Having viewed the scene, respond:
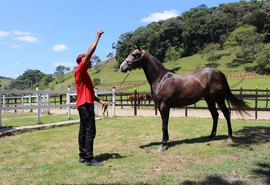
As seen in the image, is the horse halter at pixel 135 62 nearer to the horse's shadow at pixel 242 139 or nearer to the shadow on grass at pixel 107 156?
the horse's shadow at pixel 242 139

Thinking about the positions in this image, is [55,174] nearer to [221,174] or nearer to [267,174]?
[221,174]

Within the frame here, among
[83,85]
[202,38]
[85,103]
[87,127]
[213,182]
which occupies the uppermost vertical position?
[202,38]

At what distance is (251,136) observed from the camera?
839 centimetres

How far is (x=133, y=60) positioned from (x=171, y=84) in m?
1.04

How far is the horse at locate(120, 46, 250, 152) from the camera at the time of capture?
7355 mm

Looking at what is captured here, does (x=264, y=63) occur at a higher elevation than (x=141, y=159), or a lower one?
higher

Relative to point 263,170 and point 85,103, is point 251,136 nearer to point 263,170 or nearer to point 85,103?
point 263,170

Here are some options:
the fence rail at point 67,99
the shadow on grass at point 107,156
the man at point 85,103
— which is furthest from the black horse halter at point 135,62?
the fence rail at point 67,99

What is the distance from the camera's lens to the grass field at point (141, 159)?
488 cm

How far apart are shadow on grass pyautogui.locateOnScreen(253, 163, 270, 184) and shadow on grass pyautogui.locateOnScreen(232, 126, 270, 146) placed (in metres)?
1.78

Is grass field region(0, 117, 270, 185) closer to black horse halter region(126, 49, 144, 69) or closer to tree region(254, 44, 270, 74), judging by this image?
black horse halter region(126, 49, 144, 69)

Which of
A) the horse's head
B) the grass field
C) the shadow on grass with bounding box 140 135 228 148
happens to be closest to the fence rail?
the grass field

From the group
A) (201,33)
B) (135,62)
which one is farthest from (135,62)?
(201,33)

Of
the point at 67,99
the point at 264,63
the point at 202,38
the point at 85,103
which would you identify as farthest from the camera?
the point at 202,38
